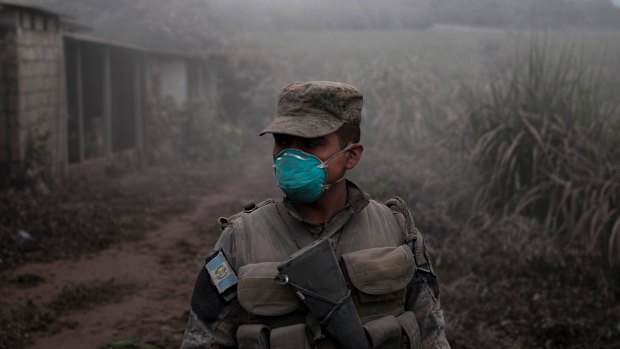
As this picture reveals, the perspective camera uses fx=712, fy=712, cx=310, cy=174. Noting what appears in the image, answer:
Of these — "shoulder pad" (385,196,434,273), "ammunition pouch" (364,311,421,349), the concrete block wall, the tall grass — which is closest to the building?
the concrete block wall

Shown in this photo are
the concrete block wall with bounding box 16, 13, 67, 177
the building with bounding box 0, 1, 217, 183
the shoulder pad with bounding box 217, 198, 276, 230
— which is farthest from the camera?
the concrete block wall with bounding box 16, 13, 67, 177

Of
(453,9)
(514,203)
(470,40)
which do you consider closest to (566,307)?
(514,203)

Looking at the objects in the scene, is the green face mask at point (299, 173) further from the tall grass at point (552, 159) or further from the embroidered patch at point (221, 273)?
the tall grass at point (552, 159)

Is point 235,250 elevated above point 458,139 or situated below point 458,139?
above

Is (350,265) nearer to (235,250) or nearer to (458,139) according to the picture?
(235,250)

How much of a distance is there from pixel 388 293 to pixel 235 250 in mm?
482

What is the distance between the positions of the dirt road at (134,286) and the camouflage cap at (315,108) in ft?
9.14

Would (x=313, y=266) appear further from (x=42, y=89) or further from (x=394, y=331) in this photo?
(x=42, y=89)

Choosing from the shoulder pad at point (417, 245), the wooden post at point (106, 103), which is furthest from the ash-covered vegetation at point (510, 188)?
the wooden post at point (106, 103)

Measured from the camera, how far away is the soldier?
206 cm

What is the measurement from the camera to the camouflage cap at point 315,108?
6.99 feet

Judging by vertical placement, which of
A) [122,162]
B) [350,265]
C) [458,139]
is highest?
[350,265]

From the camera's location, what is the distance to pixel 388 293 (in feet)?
7.10

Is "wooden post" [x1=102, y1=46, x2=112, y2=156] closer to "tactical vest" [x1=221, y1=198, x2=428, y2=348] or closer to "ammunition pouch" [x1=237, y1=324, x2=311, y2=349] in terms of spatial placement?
"tactical vest" [x1=221, y1=198, x2=428, y2=348]
